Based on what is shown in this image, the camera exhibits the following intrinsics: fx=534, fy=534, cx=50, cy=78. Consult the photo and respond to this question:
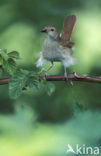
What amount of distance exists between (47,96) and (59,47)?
60.2 inches

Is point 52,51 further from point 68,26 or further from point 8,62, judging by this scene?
point 8,62

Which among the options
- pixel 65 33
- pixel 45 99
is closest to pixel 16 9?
pixel 45 99

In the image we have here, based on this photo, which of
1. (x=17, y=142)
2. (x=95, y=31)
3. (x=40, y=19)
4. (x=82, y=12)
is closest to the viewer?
(x=17, y=142)

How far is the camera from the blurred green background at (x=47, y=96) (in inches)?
101

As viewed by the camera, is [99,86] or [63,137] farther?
[99,86]

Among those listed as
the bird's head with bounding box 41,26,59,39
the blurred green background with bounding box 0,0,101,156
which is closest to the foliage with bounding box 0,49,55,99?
the blurred green background with bounding box 0,0,101,156

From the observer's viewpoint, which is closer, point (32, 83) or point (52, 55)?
point (32, 83)

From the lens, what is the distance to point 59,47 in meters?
2.64

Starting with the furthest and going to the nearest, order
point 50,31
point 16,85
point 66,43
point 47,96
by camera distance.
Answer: point 47,96
point 66,43
point 50,31
point 16,85

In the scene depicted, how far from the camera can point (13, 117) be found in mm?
2664

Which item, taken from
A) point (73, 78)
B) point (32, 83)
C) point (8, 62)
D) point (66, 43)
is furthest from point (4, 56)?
point (66, 43)

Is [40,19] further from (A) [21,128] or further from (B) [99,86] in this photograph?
(A) [21,128]

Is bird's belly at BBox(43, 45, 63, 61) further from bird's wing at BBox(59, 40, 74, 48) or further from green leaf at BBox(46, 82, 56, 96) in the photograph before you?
green leaf at BBox(46, 82, 56, 96)

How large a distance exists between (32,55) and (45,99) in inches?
14.2
